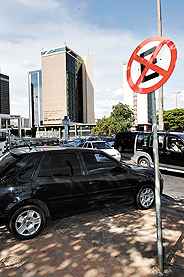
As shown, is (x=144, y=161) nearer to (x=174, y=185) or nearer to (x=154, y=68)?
(x=174, y=185)

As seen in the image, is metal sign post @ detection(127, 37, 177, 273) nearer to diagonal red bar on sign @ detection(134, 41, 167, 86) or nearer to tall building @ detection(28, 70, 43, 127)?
diagonal red bar on sign @ detection(134, 41, 167, 86)

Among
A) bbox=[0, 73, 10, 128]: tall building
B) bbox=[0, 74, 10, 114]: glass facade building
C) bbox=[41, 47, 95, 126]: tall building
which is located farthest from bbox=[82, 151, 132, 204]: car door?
bbox=[41, 47, 95, 126]: tall building

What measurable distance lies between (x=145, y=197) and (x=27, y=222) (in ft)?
8.47

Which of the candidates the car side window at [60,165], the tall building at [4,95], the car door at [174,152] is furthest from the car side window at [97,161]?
the tall building at [4,95]

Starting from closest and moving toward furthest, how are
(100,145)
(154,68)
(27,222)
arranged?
1. (154,68)
2. (27,222)
3. (100,145)

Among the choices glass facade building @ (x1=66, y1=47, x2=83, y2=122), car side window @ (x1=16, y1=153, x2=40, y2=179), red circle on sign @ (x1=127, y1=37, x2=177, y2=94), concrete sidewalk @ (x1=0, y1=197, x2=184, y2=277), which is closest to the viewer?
red circle on sign @ (x1=127, y1=37, x2=177, y2=94)

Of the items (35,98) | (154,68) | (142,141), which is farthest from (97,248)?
(35,98)

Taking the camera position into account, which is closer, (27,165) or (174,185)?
(27,165)

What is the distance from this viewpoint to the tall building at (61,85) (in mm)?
127188

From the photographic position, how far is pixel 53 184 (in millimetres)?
5629

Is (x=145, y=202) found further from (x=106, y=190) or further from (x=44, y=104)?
(x=44, y=104)

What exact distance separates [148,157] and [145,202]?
256 inches

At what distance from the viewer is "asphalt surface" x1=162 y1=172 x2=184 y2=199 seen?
28.2 ft

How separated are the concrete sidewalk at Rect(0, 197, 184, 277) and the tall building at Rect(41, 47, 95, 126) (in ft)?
386
